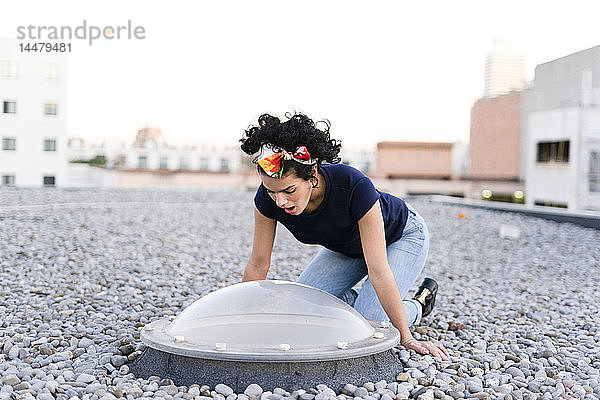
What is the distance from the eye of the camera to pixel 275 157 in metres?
2.47

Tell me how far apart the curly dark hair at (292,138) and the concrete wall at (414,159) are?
27.1 meters

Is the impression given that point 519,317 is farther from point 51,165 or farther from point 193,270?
point 51,165

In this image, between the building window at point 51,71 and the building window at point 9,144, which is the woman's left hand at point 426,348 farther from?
the building window at point 9,144

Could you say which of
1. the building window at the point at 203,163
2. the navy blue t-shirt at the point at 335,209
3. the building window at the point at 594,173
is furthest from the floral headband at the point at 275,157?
the building window at the point at 203,163

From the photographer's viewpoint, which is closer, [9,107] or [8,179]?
[8,179]

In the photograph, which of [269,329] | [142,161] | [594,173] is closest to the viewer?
[269,329]

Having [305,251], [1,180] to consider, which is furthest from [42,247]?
[1,180]

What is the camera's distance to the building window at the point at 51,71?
1722 centimetres

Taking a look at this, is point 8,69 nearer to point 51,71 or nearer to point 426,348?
point 51,71

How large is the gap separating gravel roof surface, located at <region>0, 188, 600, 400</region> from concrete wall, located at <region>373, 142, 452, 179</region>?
20.3 meters

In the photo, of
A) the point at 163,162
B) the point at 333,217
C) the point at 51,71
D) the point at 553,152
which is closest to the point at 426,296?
the point at 333,217

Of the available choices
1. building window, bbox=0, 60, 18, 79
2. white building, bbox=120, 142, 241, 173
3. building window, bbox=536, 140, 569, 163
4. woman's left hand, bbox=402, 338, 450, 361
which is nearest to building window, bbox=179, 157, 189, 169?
white building, bbox=120, 142, 241, 173

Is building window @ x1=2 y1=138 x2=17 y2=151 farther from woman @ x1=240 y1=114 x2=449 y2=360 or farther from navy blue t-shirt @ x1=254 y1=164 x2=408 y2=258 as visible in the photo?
navy blue t-shirt @ x1=254 y1=164 x2=408 y2=258

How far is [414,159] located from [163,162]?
1072cm
